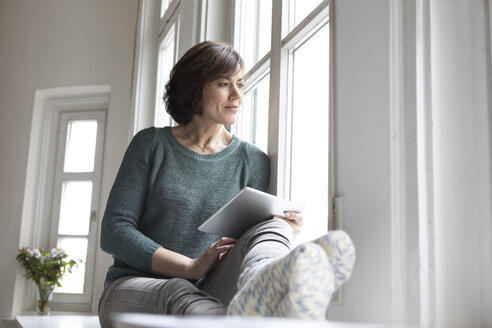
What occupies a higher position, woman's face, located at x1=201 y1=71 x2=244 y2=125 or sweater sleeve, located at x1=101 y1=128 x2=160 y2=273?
woman's face, located at x1=201 y1=71 x2=244 y2=125

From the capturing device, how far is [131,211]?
1.76 m

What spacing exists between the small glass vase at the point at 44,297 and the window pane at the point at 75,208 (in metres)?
0.51

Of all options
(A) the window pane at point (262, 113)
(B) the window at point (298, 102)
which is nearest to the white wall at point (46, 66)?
(A) the window pane at point (262, 113)

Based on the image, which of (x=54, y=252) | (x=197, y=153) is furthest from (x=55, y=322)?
(x=54, y=252)

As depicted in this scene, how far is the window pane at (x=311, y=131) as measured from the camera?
5.36ft

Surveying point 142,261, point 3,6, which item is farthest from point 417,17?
point 3,6

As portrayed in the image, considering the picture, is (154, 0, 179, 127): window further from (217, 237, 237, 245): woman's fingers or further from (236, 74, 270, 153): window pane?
(217, 237, 237, 245): woman's fingers

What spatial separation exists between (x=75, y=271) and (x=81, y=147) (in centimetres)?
96

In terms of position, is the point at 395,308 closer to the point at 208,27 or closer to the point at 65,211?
the point at 208,27

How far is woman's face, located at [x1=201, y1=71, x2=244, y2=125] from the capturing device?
73.0 inches

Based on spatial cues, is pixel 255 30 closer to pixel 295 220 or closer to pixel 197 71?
pixel 197 71

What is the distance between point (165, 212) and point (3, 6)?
12.2 ft

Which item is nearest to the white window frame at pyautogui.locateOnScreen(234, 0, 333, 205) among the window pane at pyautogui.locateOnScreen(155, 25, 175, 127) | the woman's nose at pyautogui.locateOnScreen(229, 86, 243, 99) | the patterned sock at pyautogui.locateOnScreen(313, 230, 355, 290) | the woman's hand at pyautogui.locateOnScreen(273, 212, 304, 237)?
the woman's nose at pyautogui.locateOnScreen(229, 86, 243, 99)

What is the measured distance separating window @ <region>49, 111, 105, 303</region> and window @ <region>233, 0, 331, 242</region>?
247 cm
